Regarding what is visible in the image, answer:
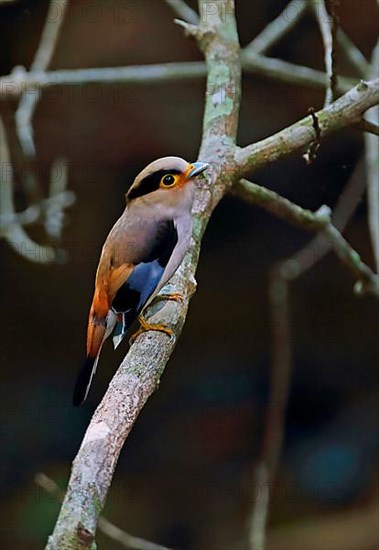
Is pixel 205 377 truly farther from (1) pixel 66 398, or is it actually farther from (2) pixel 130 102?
(2) pixel 130 102

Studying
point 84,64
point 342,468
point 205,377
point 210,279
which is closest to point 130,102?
point 84,64

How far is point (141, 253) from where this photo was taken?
1969 mm

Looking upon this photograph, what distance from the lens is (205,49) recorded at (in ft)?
8.30

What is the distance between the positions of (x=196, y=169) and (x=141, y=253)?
0.26 metres

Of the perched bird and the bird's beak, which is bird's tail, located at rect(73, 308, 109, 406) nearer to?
the perched bird

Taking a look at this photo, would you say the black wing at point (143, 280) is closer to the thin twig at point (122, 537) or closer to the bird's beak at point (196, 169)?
the bird's beak at point (196, 169)

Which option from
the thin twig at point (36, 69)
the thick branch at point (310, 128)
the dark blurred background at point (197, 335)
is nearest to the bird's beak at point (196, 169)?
the thick branch at point (310, 128)

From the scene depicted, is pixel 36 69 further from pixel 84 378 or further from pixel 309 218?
pixel 84 378

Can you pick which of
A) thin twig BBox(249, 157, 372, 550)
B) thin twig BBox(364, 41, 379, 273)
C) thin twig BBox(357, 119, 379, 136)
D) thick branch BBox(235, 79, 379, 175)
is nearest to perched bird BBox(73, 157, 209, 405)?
thick branch BBox(235, 79, 379, 175)

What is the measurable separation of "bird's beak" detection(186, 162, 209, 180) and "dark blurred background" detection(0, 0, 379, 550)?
219cm

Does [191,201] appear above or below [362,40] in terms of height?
below

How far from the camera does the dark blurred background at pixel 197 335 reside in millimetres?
4273

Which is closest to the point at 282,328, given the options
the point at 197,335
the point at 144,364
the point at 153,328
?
the point at 197,335

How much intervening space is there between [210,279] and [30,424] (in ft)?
3.85
